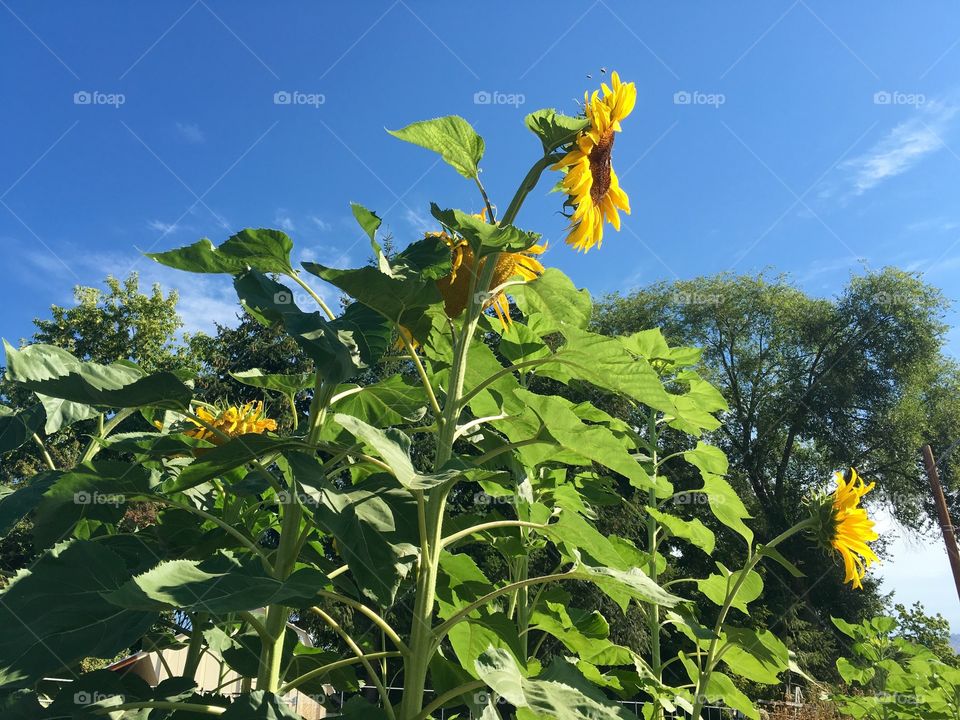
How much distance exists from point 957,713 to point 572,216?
3679 mm

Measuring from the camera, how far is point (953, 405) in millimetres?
21312

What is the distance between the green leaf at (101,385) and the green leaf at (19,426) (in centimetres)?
12

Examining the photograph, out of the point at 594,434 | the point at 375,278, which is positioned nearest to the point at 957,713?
the point at 594,434

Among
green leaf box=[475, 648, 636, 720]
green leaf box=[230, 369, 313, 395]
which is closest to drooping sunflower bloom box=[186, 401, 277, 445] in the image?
green leaf box=[230, 369, 313, 395]

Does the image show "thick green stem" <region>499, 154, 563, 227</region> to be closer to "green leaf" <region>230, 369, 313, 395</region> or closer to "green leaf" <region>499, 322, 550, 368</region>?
"green leaf" <region>499, 322, 550, 368</region>

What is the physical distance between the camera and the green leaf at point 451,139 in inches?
64.8

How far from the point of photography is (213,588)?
114 centimetres

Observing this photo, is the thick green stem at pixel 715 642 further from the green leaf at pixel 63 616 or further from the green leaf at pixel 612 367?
the green leaf at pixel 63 616

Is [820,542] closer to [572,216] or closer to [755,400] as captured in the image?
[572,216]

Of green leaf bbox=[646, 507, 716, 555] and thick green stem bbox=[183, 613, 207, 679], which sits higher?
green leaf bbox=[646, 507, 716, 555]

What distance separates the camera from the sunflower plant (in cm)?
128

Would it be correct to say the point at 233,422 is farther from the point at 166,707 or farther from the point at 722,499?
the point at 722,499

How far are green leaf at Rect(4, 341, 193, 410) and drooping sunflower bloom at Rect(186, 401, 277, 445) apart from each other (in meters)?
0.27

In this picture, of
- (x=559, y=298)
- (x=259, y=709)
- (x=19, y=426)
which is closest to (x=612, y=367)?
(x=559, y=298)
